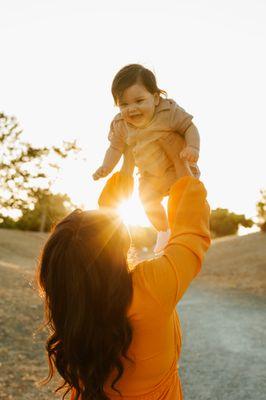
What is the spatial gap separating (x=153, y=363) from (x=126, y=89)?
1392 millimetres

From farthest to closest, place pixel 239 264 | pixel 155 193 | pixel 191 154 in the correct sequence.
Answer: pixel 239 264
pixel 155 193
pixel 191 154

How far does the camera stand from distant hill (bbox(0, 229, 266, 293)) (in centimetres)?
1384

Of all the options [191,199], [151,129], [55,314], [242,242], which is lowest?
[242,242]

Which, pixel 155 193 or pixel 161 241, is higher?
pixel 155 193

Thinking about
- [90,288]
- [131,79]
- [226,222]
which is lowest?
[226,222]

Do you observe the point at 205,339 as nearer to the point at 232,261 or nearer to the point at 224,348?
the point at 224,348

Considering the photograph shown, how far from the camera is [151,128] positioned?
249 cm

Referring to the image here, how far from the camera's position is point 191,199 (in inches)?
66.9

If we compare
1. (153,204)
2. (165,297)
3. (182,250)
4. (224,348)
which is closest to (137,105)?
(153,204)

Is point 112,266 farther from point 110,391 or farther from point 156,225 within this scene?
point 156,225

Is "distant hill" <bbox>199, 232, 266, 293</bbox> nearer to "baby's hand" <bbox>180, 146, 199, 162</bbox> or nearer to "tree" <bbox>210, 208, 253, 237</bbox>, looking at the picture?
"baby's hand" <bbox>180, 146, 199, 162</bbox>

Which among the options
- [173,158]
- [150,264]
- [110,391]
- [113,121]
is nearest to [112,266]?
[150,264]

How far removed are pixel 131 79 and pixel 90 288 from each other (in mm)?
1239

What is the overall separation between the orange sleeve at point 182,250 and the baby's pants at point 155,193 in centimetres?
82
